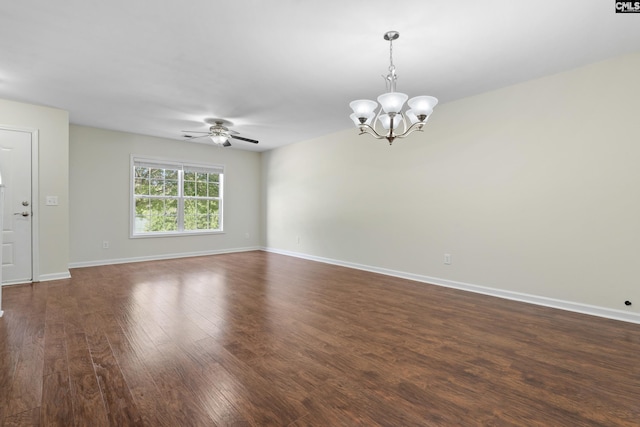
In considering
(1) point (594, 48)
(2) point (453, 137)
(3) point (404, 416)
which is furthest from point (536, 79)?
(3) point (404, 416)

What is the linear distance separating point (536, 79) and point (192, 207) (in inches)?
249

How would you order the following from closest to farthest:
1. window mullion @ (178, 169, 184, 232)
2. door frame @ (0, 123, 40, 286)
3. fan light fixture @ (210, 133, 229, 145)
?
door frame @ (0, 123, 40, 286) < fan light fixture @ (210, 133, 229, 145) < window mullion @ (178, 169, 184, 232)

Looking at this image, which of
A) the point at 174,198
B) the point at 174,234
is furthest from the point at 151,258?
the point at 174,198

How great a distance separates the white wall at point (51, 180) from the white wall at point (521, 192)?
424cm

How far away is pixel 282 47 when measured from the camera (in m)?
2.66

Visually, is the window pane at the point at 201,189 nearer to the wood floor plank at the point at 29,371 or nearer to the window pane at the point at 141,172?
the window pane at the point at 141,172

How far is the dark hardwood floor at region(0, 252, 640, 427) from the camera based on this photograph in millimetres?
1508

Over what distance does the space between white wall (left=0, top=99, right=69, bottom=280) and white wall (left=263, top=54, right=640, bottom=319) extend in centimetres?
424

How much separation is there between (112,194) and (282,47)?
466 cm

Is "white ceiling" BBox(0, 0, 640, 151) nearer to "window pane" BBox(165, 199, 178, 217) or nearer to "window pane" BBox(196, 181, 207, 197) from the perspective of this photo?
"window pane" BBox(165, 199, 178, 217)

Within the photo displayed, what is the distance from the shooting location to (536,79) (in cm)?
329

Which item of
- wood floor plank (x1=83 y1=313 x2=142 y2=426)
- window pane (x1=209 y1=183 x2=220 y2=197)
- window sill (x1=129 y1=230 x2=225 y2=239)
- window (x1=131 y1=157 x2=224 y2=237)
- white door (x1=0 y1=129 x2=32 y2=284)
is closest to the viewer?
wood floor plank (x1=83 y1=313 x2=142 y2=426)

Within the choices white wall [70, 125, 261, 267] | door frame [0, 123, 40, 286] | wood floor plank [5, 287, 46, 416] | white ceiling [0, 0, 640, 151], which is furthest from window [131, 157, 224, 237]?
wood floor plank [5, 287, 46, 416]

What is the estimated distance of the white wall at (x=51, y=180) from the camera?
4133 millimetres
